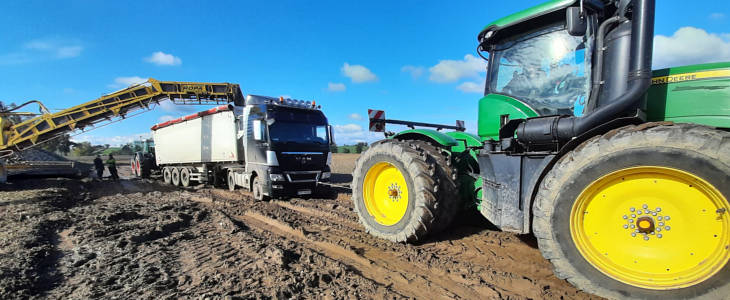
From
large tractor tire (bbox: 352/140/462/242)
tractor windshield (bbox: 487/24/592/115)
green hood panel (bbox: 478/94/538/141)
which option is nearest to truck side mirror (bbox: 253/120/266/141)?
large tractor tire (bbox: 352/140/462/242)

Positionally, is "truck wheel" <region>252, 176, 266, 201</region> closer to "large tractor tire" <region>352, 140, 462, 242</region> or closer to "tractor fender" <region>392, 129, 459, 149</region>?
"large tractor tire" <region>352, 140, 462, 242</region>

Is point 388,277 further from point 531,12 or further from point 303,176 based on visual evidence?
point 303,176

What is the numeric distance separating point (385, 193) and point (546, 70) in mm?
2592

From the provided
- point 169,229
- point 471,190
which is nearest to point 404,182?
point 471,190

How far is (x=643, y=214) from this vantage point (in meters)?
2.47

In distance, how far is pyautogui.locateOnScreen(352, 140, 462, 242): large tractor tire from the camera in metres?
3.86

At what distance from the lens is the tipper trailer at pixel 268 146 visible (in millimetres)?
8547

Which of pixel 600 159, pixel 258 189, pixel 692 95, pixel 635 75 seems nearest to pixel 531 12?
pixel 635 75

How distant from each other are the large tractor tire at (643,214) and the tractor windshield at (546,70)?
2.91 feet

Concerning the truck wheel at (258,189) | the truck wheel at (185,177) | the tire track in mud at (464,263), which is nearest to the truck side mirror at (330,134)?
the truck wheel at (258,189)

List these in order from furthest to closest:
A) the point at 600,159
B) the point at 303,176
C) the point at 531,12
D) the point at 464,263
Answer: the point at 303,176 < the point at 464,263 < the point at 531,12 < the point at 600,159

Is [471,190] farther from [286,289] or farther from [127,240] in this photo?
[127,240]

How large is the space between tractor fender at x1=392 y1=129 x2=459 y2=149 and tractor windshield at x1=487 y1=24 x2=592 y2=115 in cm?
92

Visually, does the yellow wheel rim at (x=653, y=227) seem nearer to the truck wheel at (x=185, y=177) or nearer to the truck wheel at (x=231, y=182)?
the truck wheel at (x=231, y=182)
